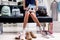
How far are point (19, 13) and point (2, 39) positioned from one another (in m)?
0.94

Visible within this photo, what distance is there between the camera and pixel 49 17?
3.73 m

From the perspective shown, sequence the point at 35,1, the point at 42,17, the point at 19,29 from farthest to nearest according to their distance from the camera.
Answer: the point at 19,29 → the point at 42,17 → the point at 35,1

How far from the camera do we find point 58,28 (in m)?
4.02

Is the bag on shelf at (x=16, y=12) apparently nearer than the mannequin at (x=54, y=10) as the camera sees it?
Yes

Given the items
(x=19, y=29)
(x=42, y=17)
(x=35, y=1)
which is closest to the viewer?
(x=35, y=1)

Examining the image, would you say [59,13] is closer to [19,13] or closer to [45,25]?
[45,25]

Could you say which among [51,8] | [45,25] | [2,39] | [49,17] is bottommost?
[2,39]

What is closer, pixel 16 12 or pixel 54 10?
pixel 16 12

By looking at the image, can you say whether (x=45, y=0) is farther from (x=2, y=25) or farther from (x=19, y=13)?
(x=2, y=25)

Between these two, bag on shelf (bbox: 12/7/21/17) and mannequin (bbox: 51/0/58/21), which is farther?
mannequin (bbox: 51/0/58/21)

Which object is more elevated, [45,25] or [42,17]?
[42,17]

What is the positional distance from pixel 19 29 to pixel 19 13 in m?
0.46

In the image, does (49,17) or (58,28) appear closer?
(49,17)

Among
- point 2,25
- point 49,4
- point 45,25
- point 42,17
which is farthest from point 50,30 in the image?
point 2,25
